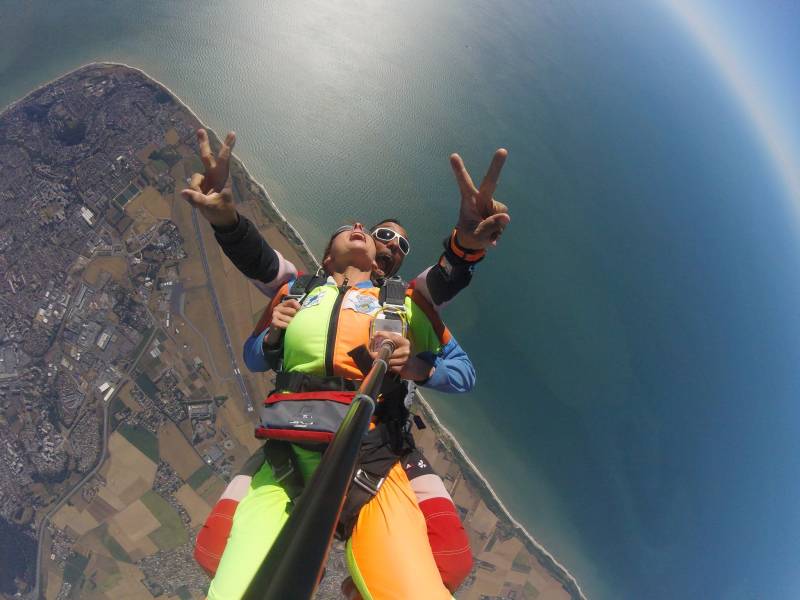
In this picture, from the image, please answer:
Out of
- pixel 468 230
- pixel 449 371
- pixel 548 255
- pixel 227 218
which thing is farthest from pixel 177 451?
pixel 548 255

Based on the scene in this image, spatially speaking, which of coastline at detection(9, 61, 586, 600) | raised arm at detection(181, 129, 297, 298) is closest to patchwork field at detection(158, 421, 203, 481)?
coastline at detection(9, 61, 586, 600)

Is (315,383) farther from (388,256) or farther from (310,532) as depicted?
(388,256)

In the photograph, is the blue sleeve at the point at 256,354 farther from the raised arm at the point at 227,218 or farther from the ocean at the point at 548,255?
the ocean at the point at 548,255

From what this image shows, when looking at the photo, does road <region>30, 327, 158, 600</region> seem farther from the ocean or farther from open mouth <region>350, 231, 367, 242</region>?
open mouth <region>350, 231, 367, 242</region>

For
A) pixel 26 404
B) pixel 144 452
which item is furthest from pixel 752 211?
pixel 26 404

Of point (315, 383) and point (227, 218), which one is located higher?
point (227, 218)

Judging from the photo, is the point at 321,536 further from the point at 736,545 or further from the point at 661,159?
the point at 661,159
